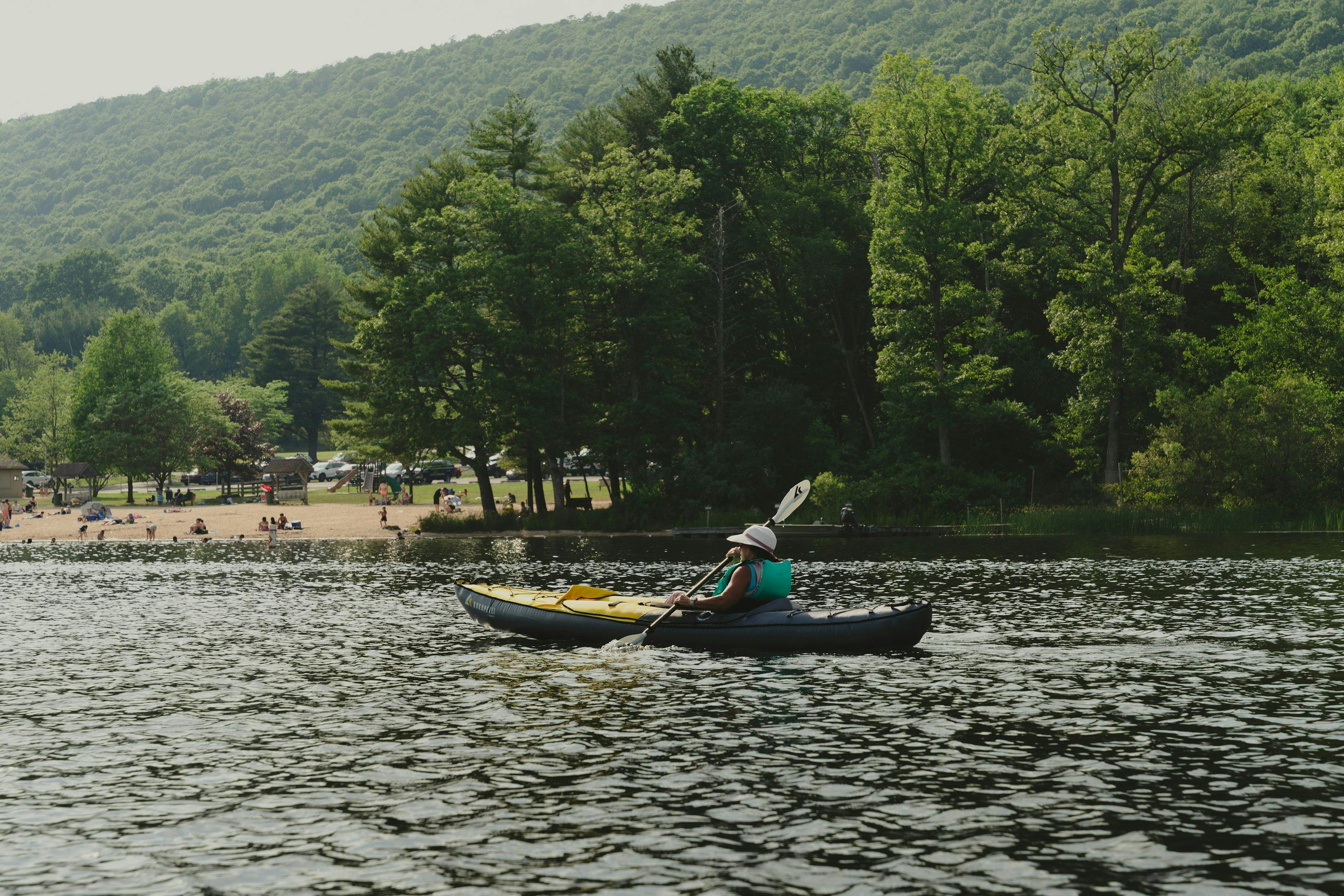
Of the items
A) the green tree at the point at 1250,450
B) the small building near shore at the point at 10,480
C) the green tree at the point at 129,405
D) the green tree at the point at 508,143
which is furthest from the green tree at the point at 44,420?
the green tree at the point at 1250,450

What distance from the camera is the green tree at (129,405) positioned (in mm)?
91438

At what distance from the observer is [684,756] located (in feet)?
48.1

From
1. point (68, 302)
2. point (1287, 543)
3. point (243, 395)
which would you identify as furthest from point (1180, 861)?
point (68, 302)

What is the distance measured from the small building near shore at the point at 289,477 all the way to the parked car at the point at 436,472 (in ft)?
40.6

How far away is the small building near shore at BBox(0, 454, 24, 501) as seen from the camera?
100062mm

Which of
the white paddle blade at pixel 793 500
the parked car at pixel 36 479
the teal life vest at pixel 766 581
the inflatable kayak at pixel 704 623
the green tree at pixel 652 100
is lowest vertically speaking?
the inflatable kayak at pixel 704 623

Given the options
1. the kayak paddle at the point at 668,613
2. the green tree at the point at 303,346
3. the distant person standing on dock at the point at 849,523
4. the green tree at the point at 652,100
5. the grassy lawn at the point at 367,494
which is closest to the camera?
the kayak paddle at the point at 668,613

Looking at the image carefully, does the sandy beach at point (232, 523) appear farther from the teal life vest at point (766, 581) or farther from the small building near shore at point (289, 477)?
the teal life vest at point (766, 581)

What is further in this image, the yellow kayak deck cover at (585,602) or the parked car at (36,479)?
the parked car at (36,479)

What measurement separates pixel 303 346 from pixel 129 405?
120 ft

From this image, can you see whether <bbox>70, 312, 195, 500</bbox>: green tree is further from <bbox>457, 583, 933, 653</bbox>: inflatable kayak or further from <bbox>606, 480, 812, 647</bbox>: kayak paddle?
<bbox>606, 480, 812, 647</bbox>: kayak paddle

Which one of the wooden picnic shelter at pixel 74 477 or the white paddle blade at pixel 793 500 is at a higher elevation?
the wooden picnic shelter at pixel 74 477

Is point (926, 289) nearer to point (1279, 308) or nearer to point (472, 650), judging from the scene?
point (1279, 308)

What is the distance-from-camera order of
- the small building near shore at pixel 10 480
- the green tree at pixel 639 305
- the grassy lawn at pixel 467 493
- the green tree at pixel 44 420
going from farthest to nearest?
1. the green tree at pixel 44 420
2. the small building near shore at pixel 10 480
3. the grassy lawn at pixel 467 493
4. the green tree at pixel 639 305
